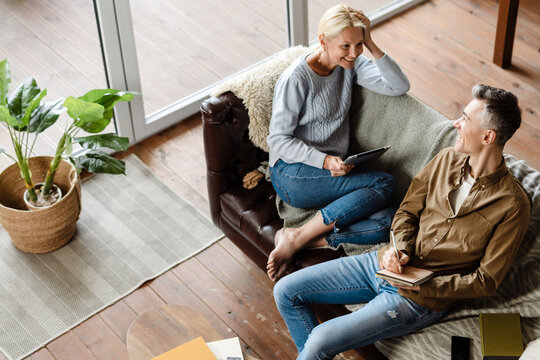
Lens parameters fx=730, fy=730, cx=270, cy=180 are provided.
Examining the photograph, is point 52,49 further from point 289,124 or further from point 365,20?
point 365,20

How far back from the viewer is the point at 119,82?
11.9 ft

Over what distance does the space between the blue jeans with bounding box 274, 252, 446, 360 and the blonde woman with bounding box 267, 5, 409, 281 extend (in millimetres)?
160

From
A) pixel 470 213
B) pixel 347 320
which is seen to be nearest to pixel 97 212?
pixel 347 320

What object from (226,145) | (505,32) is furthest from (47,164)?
(505,32)

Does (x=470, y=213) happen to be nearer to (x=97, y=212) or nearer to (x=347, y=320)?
(x=347, y=320)

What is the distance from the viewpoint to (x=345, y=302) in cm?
263

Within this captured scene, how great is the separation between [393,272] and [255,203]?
0.76 m

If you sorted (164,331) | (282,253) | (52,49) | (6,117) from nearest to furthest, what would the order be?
1. (164,331)
2. (282,253)
3. (6,117)
4. (52,49)

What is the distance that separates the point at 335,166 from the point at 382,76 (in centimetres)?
41

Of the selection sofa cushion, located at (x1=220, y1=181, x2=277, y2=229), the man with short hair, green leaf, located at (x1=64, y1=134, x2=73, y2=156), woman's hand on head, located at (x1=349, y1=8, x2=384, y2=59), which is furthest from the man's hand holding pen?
green leaf, located at (x1=64, y1=134, x2=73, y2=156)

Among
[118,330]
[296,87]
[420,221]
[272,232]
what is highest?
[296,87]

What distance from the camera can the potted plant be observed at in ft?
9.73

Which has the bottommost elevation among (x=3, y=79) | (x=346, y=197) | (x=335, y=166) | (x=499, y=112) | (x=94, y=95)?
(x=346, y=197)

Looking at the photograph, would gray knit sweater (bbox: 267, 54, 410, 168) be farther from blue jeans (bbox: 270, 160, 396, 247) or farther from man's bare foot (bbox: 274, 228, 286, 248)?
man's bare foot (bbox: 274, 228, 286, 248)
